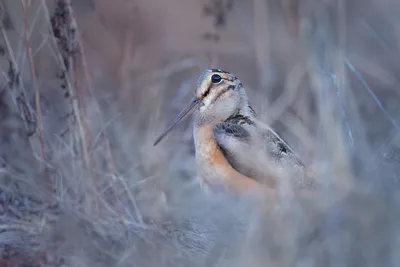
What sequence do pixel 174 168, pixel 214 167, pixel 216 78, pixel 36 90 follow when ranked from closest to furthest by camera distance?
1. pixel 214 167
2. pixel 36 90
3. pixel 216 78
4. pixel 174 168

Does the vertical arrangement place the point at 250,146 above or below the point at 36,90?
above

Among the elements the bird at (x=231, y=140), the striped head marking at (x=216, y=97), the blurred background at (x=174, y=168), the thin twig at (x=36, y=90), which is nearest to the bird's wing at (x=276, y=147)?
the bird at (x=231, y=140)

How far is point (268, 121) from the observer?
5043 mm

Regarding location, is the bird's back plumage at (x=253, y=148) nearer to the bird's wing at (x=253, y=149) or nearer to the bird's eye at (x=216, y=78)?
the bird's wing at (x=253, y=149)

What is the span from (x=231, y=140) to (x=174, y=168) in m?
0.82

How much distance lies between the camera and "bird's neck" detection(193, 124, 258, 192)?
453 cm

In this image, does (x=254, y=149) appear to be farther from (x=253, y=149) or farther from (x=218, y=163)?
(x=218, y=163)

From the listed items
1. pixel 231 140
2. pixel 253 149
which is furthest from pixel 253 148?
pixel 231 140

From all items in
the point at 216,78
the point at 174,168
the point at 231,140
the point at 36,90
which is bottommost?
the point at 174,168

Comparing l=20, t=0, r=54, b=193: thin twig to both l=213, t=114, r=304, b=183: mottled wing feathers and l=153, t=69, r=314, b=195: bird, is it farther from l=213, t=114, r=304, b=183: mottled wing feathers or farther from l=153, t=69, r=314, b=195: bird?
l=213, t=114, r=304, b=183: mottled wing feathers

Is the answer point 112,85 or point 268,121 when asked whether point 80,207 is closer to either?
point 268,121

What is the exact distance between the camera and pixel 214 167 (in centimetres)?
462

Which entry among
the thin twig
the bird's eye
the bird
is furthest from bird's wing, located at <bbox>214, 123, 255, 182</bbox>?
the thin twig

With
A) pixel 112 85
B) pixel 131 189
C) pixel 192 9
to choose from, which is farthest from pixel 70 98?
pixel 192 9
